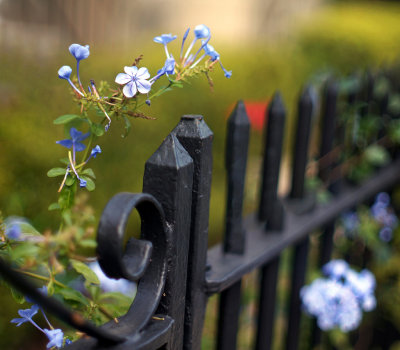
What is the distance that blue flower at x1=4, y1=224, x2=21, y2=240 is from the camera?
2.16 ft

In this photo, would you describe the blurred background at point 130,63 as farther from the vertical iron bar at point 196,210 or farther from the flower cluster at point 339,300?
the flower cluster at point 339,300

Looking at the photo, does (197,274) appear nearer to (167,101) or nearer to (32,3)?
(167,101)

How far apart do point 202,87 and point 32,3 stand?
15.1ft

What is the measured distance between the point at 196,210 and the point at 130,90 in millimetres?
241

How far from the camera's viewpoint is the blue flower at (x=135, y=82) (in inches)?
25.0

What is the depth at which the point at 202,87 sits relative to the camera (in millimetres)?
3555

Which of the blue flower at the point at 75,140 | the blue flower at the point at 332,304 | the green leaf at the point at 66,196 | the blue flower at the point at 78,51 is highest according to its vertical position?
the blue flower at the point at 78,51

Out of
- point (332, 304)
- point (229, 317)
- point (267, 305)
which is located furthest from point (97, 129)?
point (332, 304)

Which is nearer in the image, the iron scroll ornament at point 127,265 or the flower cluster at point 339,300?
the iron scroll ornament at point 127,265

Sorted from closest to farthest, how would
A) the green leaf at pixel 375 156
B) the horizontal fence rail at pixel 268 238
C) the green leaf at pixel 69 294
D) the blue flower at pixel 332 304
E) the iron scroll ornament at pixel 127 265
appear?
the iron scroll ornament at pixel 127 265, the green leaf at pixel 69 294, the horizontal fence rail at pixel 268 238, the blue flower at pixel 332 304, the green leaf at pixel 375 156

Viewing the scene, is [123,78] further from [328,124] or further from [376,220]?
[376,220]

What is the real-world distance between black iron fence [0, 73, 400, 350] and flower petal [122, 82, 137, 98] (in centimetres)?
9

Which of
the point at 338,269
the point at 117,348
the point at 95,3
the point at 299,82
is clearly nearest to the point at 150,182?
the point at 117,348

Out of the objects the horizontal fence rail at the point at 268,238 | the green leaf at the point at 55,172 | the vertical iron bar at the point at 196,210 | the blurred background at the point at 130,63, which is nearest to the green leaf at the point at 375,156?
the horizontal fence rail at the point at 268,238
